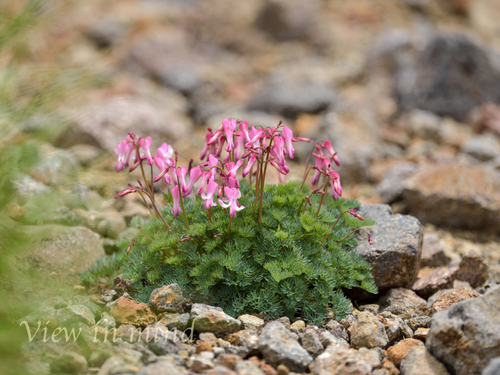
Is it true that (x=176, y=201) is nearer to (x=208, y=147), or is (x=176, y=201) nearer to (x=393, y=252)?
(x=208, y=147)

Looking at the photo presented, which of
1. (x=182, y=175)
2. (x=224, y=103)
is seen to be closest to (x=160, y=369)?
(x=182, y=175)

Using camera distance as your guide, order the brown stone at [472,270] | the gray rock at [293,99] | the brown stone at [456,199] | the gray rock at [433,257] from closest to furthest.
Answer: the brown stone at [472,270]
the gray rock at [433,257]
the brown stone at [456,199]
the gray rock at [293,99]

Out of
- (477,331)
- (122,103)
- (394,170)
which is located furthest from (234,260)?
(122,103)

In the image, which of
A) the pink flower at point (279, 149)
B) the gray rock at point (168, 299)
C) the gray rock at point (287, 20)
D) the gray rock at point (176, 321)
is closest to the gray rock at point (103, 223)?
the gray rock at point (168, 299)

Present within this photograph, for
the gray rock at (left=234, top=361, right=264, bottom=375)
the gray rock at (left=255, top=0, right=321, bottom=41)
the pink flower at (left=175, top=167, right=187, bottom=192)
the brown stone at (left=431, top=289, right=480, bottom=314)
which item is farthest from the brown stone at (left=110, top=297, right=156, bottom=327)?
the gray rock at (left=255, top=0, right=321, bottom=41)

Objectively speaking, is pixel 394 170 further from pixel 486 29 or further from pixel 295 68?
pixel 486 29

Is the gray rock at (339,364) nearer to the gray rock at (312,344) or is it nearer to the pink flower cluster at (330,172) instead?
the gray rock at (312,344)
